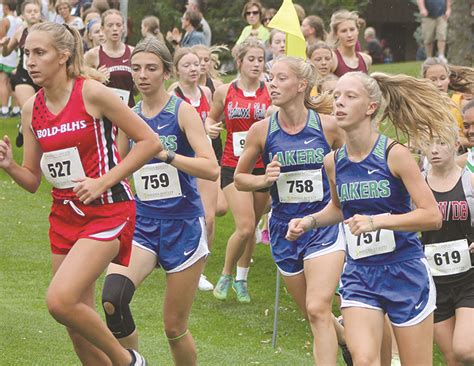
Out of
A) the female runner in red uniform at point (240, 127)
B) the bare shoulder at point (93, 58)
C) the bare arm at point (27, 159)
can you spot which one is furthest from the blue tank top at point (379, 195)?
the bare shoulder at point (93, 58)

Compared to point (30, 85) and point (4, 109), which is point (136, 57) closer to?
point (30, 85)

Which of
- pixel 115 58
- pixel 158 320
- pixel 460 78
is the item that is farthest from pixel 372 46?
pixel 158 320

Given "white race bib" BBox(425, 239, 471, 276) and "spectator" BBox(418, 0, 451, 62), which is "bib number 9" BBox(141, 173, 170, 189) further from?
"spectator" BBox(418, 0, 451, 62)

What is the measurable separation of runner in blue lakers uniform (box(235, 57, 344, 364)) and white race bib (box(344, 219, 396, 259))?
89 cm

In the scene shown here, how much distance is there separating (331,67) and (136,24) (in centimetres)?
1614

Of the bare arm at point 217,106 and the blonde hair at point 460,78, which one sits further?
the bare arm at point 217,106

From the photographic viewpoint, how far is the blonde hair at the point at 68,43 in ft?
20.2

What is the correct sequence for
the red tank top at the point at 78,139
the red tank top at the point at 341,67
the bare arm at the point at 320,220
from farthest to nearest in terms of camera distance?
the red tank top at the point at 341,67 → the bare arm at the point at 320,220 → the red tank top at the point at 78,139

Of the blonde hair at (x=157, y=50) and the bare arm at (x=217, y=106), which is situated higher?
the blonde hair at (x=157, y=50)

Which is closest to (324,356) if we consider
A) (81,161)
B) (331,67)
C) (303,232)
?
(303,232)

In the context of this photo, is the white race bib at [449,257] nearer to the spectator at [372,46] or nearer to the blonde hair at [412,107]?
the blonde hair at [412,107]

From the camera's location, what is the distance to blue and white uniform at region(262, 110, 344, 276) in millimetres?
7152

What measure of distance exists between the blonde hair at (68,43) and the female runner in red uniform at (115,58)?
21.7ft

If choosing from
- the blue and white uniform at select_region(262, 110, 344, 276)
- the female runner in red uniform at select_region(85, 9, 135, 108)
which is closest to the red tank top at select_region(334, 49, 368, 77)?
the female runner in red uniform at select_region(85, 9, 135, 108)
